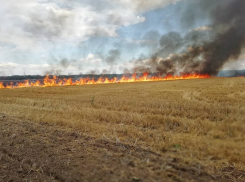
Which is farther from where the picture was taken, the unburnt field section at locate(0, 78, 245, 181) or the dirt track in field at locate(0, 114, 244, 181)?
the dirt track in field at locate(0, 114, 244, 181)

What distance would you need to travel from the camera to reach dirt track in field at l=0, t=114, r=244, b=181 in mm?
4191

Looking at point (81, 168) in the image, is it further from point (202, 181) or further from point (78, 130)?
point (78, 130)

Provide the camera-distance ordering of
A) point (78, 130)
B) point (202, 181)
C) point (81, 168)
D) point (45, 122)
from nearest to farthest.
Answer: point (202, 181) → point (81, 168) → point (78, 130) → point (45, 122)

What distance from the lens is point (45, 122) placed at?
958cm

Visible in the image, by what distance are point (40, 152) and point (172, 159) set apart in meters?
3.73

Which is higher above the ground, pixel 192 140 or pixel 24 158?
pixel 192 140

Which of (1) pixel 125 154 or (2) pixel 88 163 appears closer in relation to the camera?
(2) pixel 88 163

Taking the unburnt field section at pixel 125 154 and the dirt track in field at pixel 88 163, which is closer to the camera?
the unburnt field section at pixel 125 154

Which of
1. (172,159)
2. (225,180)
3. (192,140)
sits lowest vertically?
(225,180)

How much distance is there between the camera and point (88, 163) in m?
4.89

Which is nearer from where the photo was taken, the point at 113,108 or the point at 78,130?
the point at 78,130

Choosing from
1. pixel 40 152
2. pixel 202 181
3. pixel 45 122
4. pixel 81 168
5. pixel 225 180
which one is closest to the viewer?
pixel 202 181

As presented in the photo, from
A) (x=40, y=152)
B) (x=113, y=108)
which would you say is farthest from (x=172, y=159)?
(x=113, y=108)

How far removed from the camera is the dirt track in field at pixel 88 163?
419 cm
